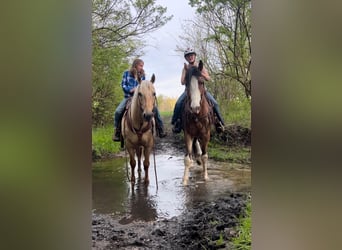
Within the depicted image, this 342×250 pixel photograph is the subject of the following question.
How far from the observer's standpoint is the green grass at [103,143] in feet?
5.17

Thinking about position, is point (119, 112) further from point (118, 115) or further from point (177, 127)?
point (177, 127)

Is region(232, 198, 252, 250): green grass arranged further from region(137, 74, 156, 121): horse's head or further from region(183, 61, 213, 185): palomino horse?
region(137, 74, 156, 121): horse's head

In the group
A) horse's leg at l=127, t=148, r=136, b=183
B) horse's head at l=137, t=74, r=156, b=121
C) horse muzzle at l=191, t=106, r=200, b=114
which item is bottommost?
horse's leg at l=127, t=148, r=136, b=183

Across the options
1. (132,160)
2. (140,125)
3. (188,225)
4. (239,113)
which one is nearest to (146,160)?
(132,160)

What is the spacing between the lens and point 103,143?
1604 millimetres

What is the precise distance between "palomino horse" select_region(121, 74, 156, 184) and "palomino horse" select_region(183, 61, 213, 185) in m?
0.19

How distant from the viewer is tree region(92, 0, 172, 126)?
1.60 meters

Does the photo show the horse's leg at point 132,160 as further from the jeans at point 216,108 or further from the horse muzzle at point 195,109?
the jeans at point 216,108

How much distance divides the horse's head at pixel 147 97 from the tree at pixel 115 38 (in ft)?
0.37

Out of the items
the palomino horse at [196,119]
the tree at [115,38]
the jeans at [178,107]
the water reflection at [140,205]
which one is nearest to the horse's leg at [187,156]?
the palomino horse at [196,119]

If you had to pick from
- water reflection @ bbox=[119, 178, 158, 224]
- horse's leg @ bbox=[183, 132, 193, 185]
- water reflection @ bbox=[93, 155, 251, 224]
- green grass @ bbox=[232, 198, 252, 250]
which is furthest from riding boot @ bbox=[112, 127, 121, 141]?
green grass @ bbox=[232, 198, 252, 250]

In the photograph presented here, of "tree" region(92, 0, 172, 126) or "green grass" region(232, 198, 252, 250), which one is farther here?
"tree" region(92, 0, 172, 126)

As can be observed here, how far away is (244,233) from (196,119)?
24.3 inches
